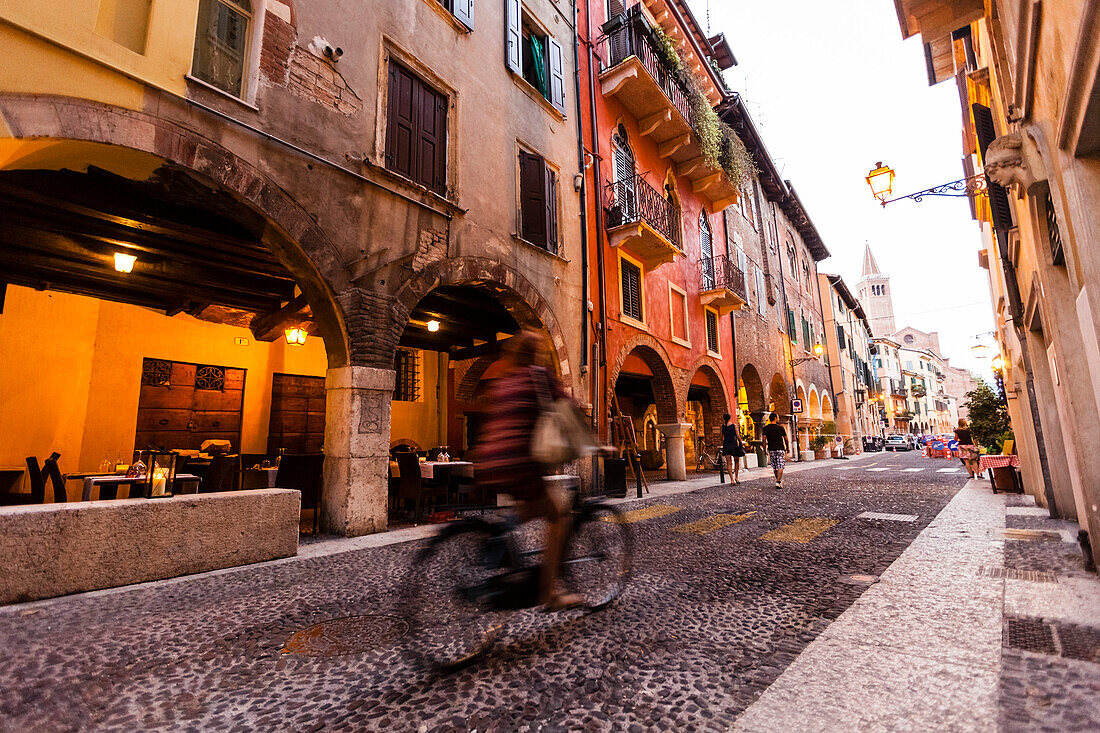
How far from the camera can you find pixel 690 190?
53.4ft

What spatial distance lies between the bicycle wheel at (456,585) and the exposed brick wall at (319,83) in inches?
251

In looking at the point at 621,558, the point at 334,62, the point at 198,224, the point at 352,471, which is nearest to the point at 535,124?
the point at 334,62

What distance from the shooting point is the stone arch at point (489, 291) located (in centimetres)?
699

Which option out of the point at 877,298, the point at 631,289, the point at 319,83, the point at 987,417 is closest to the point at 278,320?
the point at 319,83

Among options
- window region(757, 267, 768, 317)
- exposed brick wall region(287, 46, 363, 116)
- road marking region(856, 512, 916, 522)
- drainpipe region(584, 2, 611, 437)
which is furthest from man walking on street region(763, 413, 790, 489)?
exposed brick wall region(287, 46, 363, 116)

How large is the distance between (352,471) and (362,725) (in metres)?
4.50

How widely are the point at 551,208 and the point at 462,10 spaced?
3.85 meters

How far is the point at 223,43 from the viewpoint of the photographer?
599cm

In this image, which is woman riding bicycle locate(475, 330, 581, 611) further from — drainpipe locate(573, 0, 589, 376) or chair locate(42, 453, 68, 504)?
drainpipe locate(573, 0, 589, 376)

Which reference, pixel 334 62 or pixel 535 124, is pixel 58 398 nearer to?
pixel 334 62

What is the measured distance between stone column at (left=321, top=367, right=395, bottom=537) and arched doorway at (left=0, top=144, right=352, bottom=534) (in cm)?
5

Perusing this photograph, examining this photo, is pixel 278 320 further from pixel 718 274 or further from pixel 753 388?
pixel 753 388

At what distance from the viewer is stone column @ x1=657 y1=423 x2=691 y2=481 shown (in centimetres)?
1324

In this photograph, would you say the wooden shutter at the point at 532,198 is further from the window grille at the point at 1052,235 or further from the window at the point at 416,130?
the window grille at the point at 1052,235
